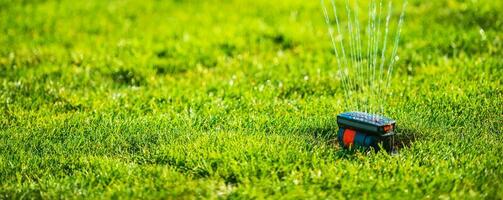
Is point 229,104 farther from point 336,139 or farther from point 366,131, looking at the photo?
point 366,131

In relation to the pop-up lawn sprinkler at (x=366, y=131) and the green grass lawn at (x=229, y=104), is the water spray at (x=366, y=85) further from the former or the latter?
the green grass lawn at (x=229, y=104)

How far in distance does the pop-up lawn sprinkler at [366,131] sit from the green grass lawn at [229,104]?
8 cm

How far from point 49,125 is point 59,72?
2.05 metres

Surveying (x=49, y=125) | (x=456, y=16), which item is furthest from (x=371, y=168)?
(x=456, y=16)

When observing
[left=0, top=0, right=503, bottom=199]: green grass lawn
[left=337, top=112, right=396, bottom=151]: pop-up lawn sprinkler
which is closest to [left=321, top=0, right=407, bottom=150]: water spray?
[left=337, top=112, right=396, bottom=151]: pop-up lawn sprinkler

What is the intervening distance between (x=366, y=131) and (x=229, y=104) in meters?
1.83

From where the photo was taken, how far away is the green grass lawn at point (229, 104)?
498cm

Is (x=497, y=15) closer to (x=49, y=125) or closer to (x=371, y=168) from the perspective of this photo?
(x=371, y=168)

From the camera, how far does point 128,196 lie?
4816mm

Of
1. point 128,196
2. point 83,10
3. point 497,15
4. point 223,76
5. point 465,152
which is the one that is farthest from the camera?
point 83,10

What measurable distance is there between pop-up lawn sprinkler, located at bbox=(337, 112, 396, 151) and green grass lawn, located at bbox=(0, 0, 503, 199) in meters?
0.08

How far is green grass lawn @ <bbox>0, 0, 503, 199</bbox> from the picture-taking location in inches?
196

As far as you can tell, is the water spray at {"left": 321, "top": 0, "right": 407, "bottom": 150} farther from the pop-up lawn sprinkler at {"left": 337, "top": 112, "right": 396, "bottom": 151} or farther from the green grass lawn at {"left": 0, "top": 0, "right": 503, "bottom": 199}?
the green grass lawn at {"left": 0, "top": 0, "right": 503, "bottom": 199}

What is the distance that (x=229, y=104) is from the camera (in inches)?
269
